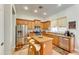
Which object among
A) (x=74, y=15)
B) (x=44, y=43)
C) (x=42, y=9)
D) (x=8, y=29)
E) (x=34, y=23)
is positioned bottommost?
(x=44, y=43)

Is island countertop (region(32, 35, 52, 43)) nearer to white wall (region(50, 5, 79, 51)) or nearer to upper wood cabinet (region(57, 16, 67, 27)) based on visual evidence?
upper wood cabinet (region(57, 16, 67, 27))

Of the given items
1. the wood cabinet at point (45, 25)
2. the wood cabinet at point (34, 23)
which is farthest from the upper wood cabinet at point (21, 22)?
the wood cabinet at point (45, 25)

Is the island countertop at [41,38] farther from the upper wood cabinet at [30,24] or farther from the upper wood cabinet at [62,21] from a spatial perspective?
the upper wood cabinet at [62,21]

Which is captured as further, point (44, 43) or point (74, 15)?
point (44, 43)

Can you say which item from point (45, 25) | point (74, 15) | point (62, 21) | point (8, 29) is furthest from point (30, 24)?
point (74, 15)

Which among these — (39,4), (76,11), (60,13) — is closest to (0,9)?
(39,4)

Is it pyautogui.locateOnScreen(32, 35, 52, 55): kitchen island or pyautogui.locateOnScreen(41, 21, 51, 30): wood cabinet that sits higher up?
pyautogui.locateOnScreen(41, 21, 51, 30): wood cabinet

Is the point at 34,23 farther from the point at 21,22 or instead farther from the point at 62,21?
the point at 62,21

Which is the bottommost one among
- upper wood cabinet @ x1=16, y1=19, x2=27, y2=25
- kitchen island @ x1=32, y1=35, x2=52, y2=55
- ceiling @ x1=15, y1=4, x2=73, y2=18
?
kitchen island @ x1=32, y1=35, x2=52, y2=55

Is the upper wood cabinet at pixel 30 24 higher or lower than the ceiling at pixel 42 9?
lower

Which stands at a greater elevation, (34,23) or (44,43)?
(34,23)

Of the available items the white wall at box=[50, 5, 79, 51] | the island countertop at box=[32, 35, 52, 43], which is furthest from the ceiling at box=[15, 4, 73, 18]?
Answer: the island countertop at box=[32, 35, 52, 43]

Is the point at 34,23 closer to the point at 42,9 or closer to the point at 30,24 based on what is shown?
the point at 30,24

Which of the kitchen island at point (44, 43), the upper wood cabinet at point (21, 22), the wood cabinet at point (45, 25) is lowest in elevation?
the kitchen island at point (44, 43)
